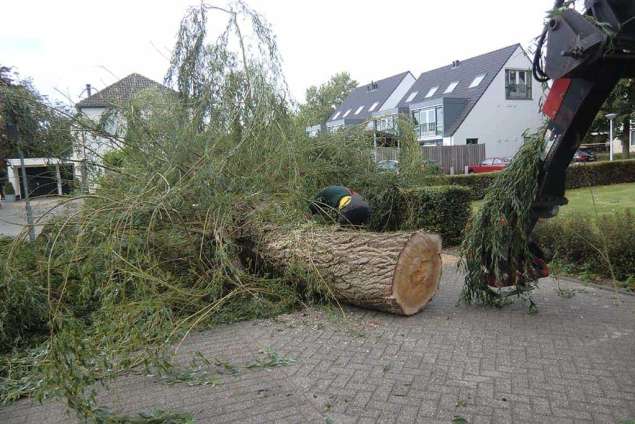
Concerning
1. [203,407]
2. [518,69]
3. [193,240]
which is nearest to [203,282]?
[193,240]

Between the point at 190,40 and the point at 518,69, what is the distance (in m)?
31.6

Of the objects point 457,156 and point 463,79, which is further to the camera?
point 463,79

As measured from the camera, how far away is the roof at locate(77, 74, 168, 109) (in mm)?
6062

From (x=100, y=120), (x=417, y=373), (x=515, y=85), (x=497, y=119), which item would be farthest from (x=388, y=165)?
(x=515, y=85)

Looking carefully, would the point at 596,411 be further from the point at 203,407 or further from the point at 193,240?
the point at 193,240

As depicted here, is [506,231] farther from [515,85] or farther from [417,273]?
[515,85]

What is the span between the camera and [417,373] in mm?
3324

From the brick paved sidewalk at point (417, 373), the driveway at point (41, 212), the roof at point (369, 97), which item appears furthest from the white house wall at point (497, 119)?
the driveway at point (41, 212)

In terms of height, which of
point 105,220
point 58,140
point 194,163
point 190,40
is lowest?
point 105,220

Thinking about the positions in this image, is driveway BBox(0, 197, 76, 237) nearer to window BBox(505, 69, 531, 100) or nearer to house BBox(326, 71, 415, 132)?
window BBox(505, 69, 531, 100)

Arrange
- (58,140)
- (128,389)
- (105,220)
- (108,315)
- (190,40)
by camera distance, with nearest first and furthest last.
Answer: (128,389) < (108,315) < (105,220) < (58,140) < (190,40)

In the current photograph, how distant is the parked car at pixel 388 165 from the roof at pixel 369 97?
33.9 m

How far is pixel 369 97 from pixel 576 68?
44543 millimetres

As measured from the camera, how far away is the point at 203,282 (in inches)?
192
